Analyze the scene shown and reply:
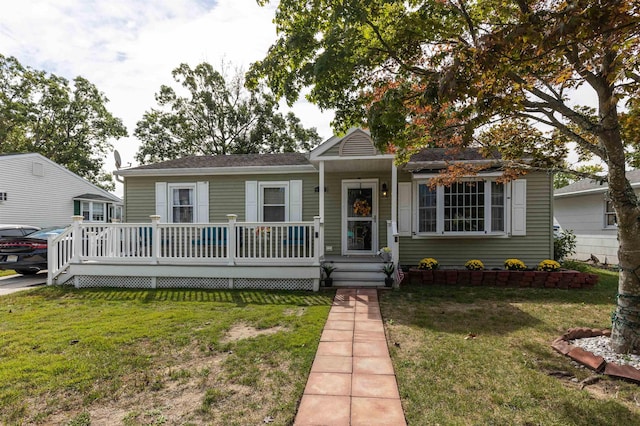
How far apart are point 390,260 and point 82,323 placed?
19.4 ft

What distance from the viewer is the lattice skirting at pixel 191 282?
6.95m

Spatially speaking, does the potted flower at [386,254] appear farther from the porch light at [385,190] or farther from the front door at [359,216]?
the porch light at [385,190]

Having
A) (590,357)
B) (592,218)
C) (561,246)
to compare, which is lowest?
(590,357)

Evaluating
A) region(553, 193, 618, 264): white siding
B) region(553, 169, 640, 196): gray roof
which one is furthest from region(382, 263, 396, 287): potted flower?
region(553, 193, 618, 264): white siding

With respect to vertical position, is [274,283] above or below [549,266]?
below

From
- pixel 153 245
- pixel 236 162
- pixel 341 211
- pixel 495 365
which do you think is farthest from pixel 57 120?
pixel 495 365

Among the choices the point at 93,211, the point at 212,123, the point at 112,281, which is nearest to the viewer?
the point at 112,281

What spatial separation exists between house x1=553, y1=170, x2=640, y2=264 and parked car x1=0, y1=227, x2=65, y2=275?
676 inches

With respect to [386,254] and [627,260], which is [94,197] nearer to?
[386,254]

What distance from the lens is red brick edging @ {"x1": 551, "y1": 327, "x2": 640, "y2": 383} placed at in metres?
2.87

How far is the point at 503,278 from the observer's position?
7.28 metres

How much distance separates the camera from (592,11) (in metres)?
2.21

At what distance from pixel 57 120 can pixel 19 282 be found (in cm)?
2249

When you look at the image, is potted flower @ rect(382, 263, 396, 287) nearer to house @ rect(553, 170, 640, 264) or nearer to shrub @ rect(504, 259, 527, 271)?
shrub @ rect(504, 259, 527, 271)
